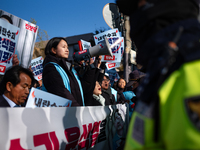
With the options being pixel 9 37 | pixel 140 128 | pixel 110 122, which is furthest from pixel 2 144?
pixel 9 37

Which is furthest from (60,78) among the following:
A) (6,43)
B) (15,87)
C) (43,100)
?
(6,43)

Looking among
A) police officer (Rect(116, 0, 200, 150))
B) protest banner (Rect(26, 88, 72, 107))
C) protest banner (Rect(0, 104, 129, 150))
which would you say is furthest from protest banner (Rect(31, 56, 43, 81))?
police officer (Rect(116, 0, 200, 150))

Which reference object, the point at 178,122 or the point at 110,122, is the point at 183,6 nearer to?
the point at 178,122

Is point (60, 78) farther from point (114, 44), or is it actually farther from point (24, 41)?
point (114, 44)

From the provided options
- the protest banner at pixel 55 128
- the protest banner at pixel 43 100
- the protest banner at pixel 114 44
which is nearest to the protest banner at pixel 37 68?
the protest banner at pixel 114 44

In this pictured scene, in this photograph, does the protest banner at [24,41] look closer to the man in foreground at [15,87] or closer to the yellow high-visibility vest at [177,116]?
the man in foreground at [15,87]

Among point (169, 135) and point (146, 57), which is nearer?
point (169, 135)

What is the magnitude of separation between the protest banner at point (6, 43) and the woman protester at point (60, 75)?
141cm

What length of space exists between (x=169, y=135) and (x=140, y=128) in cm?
11

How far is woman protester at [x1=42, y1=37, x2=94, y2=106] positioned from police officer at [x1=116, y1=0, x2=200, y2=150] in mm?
1465

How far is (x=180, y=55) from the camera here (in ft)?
2.21

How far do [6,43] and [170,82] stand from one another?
142 inches

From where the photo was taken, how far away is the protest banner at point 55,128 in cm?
125

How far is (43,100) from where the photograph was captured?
5.81 feet
